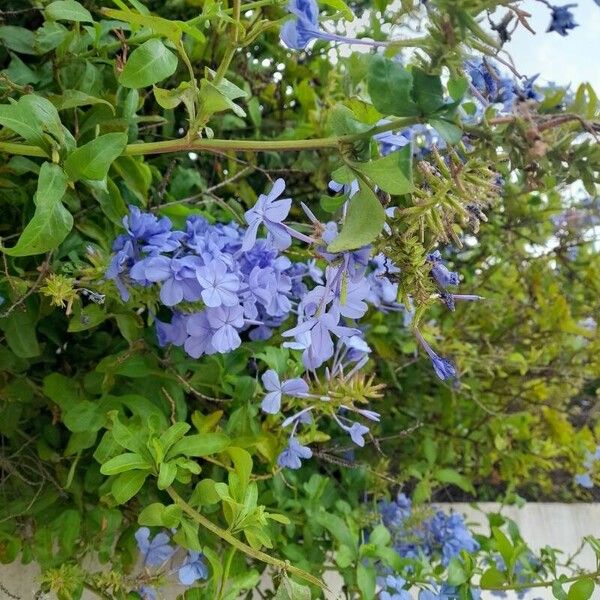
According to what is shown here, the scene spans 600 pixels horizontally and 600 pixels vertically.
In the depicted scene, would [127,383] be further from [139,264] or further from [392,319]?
[392,319]

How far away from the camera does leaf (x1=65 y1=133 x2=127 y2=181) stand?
1.32 feet

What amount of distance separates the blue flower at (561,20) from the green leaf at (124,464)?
416 mm

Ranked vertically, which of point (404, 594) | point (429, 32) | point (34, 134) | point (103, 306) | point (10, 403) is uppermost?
point (429, 32)

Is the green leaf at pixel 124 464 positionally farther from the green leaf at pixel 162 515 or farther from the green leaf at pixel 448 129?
the green leaf at pixel 448 129

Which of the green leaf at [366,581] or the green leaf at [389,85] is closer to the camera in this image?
the green leaf at [389,85]

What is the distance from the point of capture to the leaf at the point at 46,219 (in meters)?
0.38

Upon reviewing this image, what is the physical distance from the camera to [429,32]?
1.03 feet

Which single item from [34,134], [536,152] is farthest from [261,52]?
[536,152]

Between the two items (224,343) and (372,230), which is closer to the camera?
(372,230)

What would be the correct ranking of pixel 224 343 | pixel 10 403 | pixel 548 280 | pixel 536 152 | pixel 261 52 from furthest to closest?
pixel 548 280
pixel 261 52
pixel 10 403
pixel 224 343
pixel 536 152

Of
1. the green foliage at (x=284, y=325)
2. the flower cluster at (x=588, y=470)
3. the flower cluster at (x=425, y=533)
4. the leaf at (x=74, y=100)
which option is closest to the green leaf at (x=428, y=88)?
the green foliage at (x=284, y=325)

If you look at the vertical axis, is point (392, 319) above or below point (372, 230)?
below

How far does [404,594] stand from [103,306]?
1.30 feet

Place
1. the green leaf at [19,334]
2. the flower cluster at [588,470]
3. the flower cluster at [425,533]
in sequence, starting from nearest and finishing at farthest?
the green leaf at [19,334]
the flower cluster at [425,533]
the flower cluster at [588,470]
